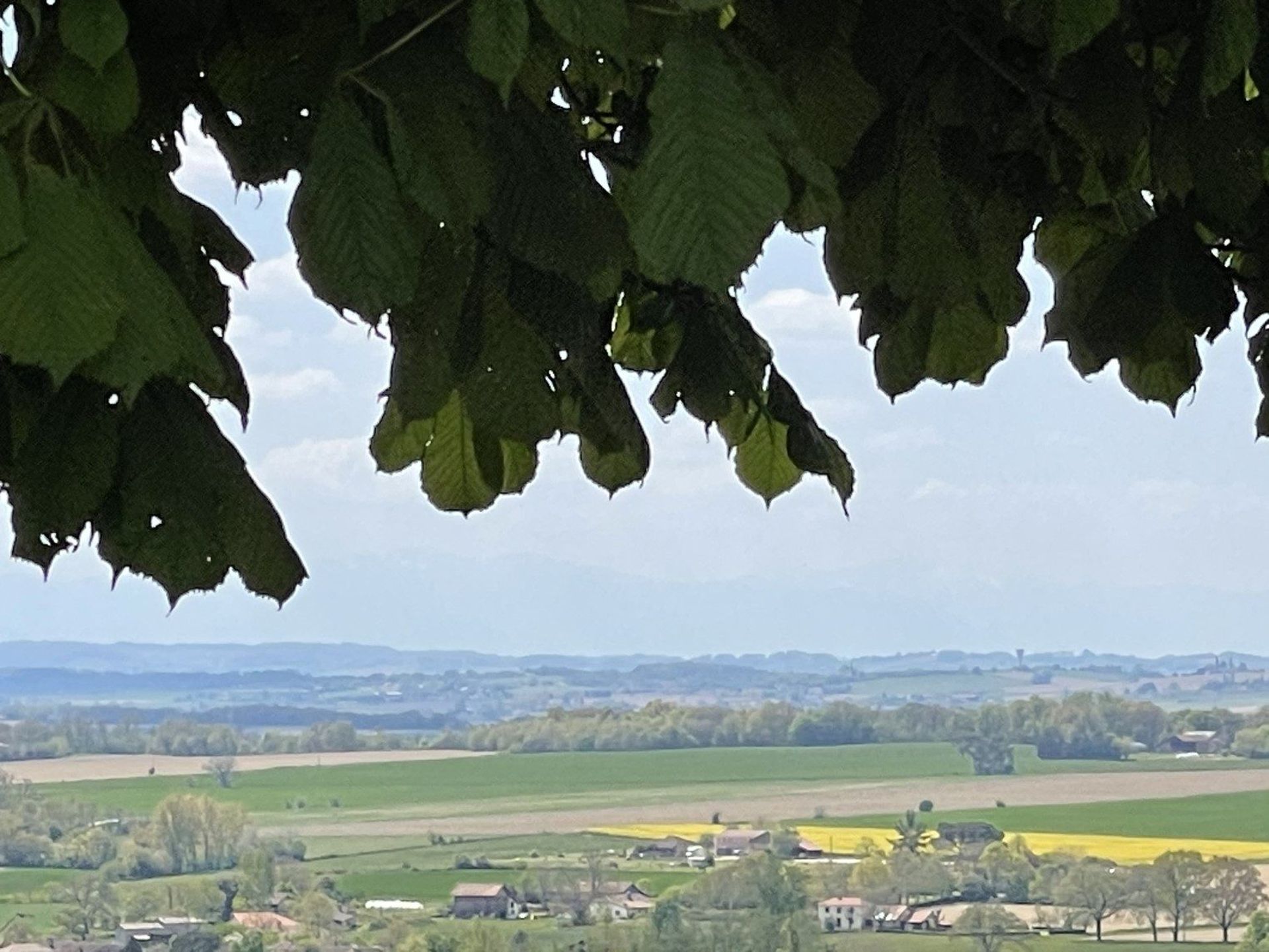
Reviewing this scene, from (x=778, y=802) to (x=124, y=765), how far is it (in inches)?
137

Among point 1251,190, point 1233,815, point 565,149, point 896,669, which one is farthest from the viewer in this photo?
point 896,669

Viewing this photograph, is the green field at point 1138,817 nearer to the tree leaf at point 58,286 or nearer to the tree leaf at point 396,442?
the tree leaf at point 396,442

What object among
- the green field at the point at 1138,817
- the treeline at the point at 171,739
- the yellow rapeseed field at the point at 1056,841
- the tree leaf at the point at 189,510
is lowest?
the yellow rapeseed field at the point at 1056,841

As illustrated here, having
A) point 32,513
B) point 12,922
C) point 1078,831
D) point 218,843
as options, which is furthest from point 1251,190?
point 1078,831

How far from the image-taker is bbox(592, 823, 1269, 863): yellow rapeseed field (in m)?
6.97

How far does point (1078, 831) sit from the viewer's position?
815 cm

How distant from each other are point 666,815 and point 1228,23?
27.5 feet

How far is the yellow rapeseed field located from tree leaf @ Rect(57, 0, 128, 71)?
646cm

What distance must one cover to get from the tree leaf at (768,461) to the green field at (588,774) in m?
7.89

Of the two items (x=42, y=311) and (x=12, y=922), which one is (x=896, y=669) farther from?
(x=42, y=311)

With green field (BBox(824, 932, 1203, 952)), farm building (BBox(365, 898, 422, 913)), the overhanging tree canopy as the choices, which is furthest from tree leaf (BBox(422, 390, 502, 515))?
farm building (BBox(365, 898, 422, 913))

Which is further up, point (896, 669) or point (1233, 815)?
point (896, 669)

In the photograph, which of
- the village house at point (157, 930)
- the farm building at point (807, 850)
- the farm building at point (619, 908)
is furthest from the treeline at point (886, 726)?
the village house at point (157, 930)

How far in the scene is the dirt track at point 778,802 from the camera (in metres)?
8.65
